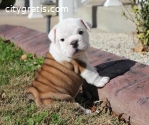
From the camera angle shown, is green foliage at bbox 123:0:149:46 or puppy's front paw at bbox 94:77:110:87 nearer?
puppy's front paw at bbox 94:77:110:87

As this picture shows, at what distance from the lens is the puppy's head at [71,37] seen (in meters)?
3.36

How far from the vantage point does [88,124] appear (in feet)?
10.8

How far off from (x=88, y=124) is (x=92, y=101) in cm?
68

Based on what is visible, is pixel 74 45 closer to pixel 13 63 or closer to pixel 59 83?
pixel 59 83

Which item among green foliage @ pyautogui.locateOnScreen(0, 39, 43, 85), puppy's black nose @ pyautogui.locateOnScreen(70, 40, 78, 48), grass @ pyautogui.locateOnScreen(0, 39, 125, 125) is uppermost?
puppy's black nose @ pyautogui.locateOnScreen(70, 40, 78, 48)

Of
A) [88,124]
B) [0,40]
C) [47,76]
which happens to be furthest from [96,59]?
[0,40]

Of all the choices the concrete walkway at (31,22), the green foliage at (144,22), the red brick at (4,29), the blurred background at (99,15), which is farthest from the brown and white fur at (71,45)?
the concrete walkway at (31,22)

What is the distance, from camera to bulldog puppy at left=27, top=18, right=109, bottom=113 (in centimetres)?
342

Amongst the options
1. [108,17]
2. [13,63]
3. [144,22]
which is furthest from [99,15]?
[13,63]

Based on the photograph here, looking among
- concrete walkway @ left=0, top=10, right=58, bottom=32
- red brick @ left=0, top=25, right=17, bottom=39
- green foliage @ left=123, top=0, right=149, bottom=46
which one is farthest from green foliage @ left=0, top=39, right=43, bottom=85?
concrete walkway @ left=0, top=10, right=58, bottom=32

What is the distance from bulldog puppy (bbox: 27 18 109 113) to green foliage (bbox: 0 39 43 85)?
3.25 ft

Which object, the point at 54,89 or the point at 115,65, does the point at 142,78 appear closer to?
the point at 115,65

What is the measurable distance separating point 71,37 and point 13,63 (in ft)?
6.90

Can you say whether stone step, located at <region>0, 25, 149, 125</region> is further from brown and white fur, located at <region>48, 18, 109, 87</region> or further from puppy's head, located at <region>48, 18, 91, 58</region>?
puppy's head, located at <region>48, 18, 91, 58</region>
